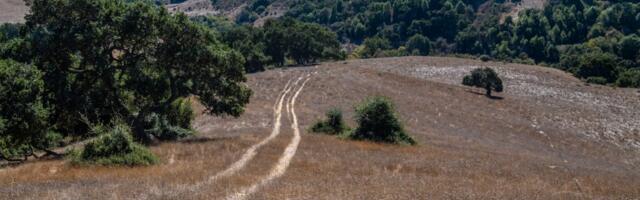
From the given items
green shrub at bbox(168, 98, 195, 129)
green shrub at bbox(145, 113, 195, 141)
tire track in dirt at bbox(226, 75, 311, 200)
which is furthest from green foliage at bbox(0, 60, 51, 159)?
tire track in dirt at bbox(226, 75, 311, 200)

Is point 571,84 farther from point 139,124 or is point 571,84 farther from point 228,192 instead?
point 228,192

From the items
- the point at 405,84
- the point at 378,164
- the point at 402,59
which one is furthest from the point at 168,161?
the point at 402,59

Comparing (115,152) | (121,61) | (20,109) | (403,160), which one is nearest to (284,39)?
(121,61)

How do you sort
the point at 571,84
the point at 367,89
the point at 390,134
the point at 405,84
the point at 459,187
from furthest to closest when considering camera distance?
the point at 571,84 → the point at 405,84 → the point at 367,89 → the point at 390,134 → the point at 459,187

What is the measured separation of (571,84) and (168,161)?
94.7 metres

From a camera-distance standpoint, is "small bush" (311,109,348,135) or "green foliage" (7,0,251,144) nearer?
"green foliage" (7,0,251,144)

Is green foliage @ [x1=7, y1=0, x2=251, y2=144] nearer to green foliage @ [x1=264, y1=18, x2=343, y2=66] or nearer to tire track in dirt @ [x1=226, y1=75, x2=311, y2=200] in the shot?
tire track in dirt @ [x1=226, y1=75, x2=311, y2=200]

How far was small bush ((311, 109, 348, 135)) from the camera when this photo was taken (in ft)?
150

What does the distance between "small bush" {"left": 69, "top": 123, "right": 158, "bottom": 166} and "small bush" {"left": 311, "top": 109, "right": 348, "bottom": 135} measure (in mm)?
21550

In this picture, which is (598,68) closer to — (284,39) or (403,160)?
(284,39)

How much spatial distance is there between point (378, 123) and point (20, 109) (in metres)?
23.8

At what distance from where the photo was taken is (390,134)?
4197 cm

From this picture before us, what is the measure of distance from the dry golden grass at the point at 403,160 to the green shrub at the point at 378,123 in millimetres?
2105

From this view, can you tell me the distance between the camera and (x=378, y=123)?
4222 cm
